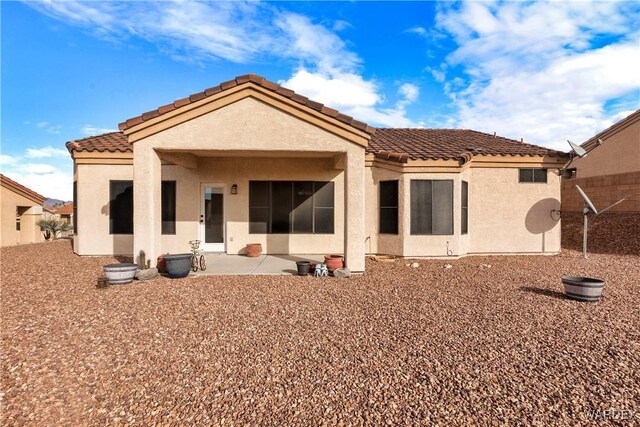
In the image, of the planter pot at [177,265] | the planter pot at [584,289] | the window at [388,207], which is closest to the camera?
the planter pot at [584,289]

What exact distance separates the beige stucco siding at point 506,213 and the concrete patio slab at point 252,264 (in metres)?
6.43

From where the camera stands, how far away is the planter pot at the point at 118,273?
7473mm

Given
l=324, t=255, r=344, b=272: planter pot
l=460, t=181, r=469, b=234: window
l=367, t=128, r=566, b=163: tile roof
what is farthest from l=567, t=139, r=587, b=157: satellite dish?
l=324, t=255, r=344, b=272: planter pot

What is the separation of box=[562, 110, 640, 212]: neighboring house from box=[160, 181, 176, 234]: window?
18223 mm

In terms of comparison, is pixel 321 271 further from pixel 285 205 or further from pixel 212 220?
pixel 212 220

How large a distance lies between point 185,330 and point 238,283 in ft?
9.33

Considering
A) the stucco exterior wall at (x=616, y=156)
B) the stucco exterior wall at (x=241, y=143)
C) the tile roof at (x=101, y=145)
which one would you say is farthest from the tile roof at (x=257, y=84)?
the stucco exterior wall at (x=616, y=156)

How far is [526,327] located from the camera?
509 centimetres

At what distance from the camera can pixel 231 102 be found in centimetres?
845

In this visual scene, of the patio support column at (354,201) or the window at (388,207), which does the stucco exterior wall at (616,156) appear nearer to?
the window at (388,207)

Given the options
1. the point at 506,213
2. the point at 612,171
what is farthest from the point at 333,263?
the point at 612,171

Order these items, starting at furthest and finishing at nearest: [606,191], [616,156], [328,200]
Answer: [616,156] < [606,191] < [328,200]

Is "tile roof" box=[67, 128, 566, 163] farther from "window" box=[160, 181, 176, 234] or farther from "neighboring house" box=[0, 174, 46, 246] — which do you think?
"neighboring house" box=[0, 174, 46, 246]

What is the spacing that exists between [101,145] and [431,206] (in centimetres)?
1267
